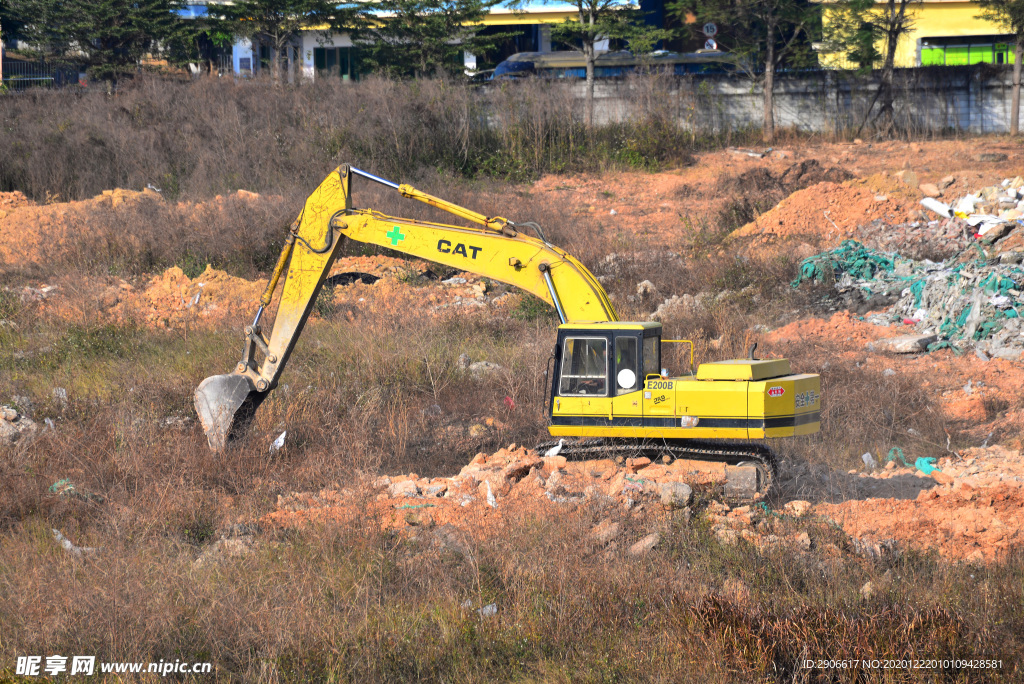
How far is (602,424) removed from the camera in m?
7.69

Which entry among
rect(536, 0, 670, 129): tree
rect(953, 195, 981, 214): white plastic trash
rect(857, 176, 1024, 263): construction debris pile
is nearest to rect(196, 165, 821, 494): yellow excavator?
rect(857, 176, 1024, 263): construction debris pile

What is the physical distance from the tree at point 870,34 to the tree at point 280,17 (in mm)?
14889

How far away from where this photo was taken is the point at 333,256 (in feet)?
28.5

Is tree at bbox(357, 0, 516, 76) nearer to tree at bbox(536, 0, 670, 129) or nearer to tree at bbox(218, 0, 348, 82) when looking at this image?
tree at bbox(218, 0, 348, 82)

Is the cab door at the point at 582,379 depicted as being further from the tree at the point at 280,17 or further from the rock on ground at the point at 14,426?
the tree at the point at 280,17

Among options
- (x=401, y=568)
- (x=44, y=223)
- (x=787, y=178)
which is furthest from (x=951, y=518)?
(x=44, y=223)

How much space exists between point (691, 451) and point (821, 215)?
35.5 ft

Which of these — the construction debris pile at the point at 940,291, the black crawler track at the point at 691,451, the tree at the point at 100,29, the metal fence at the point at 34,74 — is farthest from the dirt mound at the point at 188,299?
the metal fence at the point at 34,74

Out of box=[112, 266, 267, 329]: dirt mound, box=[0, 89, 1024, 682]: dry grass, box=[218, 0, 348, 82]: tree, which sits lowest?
box=[0, 89, 1024, 682]: dry grass

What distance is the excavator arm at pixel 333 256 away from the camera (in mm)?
8180

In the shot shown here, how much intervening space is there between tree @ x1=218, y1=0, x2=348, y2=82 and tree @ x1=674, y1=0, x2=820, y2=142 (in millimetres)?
11800

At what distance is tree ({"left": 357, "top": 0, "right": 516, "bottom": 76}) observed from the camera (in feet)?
95.2

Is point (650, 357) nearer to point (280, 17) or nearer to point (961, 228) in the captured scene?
point (961, 228)

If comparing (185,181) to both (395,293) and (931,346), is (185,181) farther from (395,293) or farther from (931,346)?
(931,346)
